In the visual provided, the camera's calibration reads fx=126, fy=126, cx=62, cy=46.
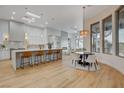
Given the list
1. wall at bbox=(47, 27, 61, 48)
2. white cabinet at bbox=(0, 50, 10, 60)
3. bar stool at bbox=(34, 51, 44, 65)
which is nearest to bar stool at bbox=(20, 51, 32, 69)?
bar stool at bbox=(34, 51, 44, 65)

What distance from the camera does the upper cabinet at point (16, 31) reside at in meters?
10.1

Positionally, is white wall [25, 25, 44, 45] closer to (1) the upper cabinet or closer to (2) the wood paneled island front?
(1) the upper cabinet

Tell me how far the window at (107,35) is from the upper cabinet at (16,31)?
6.83 meters

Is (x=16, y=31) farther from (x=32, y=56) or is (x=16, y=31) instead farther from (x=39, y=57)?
(x=32, y=56)

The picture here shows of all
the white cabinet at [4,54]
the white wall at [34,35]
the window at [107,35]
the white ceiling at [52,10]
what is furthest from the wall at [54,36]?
the window at [107,35]

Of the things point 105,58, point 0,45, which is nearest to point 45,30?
point 0,45

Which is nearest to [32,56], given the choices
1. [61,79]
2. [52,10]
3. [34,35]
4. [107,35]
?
[52,10]

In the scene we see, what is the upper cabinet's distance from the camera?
10.1m

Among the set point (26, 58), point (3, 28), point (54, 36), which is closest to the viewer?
point (26, 58)

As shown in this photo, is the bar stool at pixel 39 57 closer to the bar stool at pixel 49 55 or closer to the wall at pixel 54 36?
the bar stool at pixel 49 55

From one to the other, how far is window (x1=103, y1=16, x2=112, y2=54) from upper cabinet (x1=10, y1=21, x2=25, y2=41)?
6.83 m

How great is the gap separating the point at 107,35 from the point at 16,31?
713 cm

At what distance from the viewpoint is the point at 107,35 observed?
7.63 meters

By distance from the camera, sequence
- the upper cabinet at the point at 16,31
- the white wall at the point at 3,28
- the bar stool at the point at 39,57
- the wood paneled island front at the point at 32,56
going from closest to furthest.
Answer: the wood paneled island front at the point at 32,56
the bar stool at the point at 39,57
the white wall at the point at 3,28
the upper cabinet at the point at 16,31
